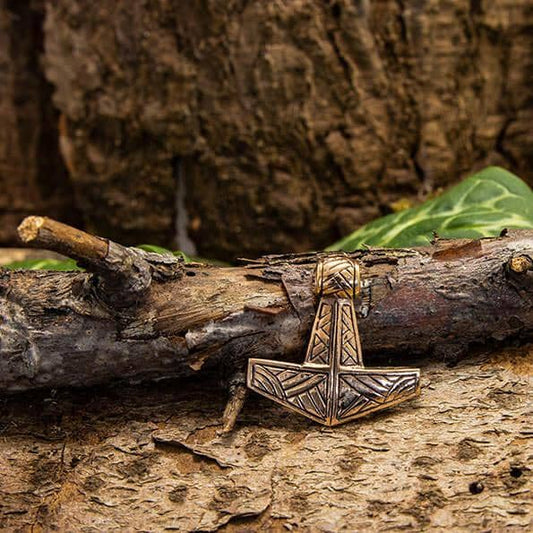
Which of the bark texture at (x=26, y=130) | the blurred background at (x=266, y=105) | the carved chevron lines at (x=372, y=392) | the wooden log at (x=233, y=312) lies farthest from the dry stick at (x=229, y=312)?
the bark texture at (x=26, y=130)

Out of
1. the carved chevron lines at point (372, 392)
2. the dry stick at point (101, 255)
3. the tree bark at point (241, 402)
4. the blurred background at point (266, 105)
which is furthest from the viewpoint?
the blurred background at point (266, 105)

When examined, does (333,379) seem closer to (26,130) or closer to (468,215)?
(468,215)

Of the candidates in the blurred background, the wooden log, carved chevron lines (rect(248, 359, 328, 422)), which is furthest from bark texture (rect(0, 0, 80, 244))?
carved chevron lines (rect(248, 359, 328, 422))

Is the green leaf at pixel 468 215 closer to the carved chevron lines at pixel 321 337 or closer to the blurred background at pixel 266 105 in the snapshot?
the carved chevron lines at pixel 321 337

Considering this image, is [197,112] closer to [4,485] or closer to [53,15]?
[53,15]

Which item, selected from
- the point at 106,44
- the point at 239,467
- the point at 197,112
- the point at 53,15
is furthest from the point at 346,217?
the point at 239,467

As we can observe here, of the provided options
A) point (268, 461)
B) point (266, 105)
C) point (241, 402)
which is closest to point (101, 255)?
point (241, 402)
